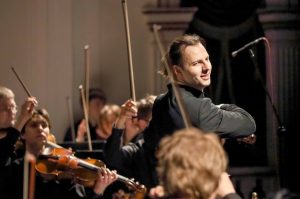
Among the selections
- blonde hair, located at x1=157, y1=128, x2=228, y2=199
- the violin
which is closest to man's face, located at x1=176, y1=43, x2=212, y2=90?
blonde hair, located at x1=157, y1=128, x2=228, y2=199

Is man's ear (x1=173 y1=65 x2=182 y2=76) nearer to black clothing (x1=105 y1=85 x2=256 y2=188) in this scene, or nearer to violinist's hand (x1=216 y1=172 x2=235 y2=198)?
black clothing (x1=105 y1=85 x2=256 y2=188)

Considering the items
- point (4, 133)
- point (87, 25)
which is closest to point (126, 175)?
point (4, 133)

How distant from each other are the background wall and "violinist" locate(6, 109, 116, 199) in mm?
2622

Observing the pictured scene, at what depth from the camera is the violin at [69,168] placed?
19.0 feet

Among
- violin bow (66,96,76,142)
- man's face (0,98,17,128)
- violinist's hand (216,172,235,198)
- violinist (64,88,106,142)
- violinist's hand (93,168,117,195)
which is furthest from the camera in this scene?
violin bow (66,96,76,142)

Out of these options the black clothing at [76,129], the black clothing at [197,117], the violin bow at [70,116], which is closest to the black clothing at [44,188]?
the black clothing at [197,117]

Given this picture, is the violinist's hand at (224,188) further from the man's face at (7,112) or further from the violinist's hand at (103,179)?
the man's face at (7,112)

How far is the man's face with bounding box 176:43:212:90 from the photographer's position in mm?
4535

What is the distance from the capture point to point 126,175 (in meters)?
6.29

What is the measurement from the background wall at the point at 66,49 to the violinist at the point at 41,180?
2622 mm

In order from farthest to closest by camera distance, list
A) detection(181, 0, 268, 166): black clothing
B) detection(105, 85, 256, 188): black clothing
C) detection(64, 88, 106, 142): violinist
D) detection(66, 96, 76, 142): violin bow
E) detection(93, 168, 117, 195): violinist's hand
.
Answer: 1. detection(181, 0, 268, 166): black clothing
2. detection(66, 96, 76, 142): violin bow
3. detection(64, 88, 106, 142): violinist
4. detection(93, 168, 117, 195): violinist's hand
5. detection(105, 85, 256, 188): black clothing

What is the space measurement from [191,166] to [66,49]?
6268mm

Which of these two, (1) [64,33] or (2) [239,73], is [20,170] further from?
(2) [239,73]

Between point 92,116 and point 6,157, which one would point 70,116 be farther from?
point 6,157
